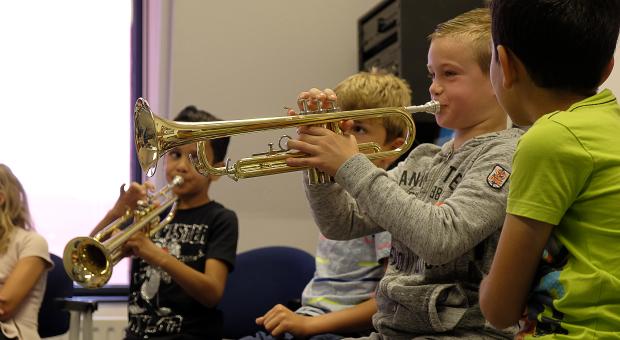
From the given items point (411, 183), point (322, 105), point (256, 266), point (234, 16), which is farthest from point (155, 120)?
point (234, 16)

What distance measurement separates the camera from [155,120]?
6.64 feet

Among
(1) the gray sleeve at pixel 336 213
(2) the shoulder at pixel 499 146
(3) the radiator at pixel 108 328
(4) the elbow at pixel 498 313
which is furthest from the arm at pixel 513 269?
(3) the radiator at pixel 108 328

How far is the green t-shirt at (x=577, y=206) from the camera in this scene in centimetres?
130

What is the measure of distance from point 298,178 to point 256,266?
4.44ft

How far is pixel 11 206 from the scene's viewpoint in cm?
354

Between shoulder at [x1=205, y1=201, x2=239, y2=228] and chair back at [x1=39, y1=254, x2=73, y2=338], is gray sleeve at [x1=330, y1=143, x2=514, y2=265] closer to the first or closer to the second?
shoulder at [x1=205, y1=201, x2=239, y2=228]

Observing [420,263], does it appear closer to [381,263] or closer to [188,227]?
[381,263]

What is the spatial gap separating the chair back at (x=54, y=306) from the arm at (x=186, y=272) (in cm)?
69

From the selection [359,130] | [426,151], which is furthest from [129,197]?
[426,151]

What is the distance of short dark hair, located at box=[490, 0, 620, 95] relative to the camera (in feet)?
4.46

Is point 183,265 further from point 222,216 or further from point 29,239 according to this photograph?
point 29,239

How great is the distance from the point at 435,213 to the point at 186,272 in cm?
137

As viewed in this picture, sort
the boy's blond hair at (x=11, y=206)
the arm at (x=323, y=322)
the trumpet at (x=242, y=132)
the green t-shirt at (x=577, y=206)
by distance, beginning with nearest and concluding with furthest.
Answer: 1. the green t-shirt at (x=577, y=206)
2. the trumpet at (x=242, y=132)
3. the arm at (x=323, y=322)
4. the boy's blond hair at (x=11, y=206)

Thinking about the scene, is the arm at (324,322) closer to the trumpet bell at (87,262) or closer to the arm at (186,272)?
the arm at (186,272)
